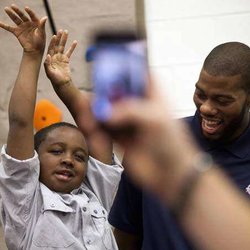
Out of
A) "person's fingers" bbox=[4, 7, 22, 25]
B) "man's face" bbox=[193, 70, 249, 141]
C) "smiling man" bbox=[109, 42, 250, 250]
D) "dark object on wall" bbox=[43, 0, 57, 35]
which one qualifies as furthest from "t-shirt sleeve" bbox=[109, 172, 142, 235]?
"dark object on wall" bbox=[43, 0, 57, 35]

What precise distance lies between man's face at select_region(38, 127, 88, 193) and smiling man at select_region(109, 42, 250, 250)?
0.23 metres

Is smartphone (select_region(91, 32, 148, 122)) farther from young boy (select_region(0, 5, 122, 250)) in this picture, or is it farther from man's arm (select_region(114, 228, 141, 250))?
man's arm (select_region(114, 228, 141, 250))

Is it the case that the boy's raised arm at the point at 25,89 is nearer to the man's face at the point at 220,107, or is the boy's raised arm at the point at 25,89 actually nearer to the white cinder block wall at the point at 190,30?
the man's face at the point at 220,107

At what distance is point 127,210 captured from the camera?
1.81 metres

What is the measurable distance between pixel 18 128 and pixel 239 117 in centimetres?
67

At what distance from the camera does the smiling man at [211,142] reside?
1.64 metres

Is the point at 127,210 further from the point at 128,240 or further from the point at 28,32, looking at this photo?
the point at 28,32

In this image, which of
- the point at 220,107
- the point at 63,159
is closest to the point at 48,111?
the point at 63,159

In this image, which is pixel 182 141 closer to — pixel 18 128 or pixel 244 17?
pixel 18 128

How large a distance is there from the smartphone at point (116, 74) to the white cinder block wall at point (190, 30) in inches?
90.7

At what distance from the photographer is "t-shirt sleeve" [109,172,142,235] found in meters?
1.79

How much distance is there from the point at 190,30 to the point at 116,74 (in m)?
2.50

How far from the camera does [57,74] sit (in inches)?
72.6

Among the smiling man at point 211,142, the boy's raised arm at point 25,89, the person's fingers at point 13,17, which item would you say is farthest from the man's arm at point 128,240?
the person's fingers at point 13,17
